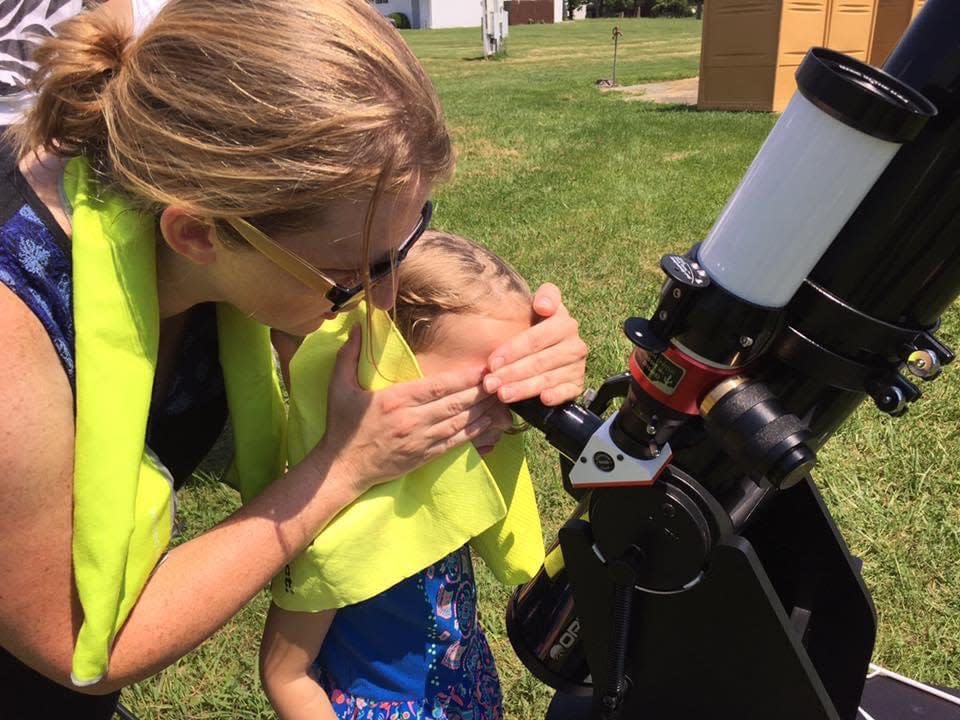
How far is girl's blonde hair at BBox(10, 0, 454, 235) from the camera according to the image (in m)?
0.89

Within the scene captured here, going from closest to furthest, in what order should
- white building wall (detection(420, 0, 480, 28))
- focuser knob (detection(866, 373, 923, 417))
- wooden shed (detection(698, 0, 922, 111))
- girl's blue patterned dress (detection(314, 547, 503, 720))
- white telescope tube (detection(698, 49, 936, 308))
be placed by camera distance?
white telescope tube (detection(698, 49, 936, 308)) → focuser knob (detection(866, 373, 923, 417)) → girl's blue patterned dress (detection(314, 547, 503, 720)) → wooden shed (detection(698, 0, 922, 111)) → white building wall (detection(420, 0, 480, 28))

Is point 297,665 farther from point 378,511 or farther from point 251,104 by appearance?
point 251,104

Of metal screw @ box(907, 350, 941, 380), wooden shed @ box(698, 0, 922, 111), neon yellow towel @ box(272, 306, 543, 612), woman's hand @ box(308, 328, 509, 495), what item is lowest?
wooden shed @ box(698, 0, 922, 111)

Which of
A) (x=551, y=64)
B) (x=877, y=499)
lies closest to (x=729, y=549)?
(x=877, y=499)

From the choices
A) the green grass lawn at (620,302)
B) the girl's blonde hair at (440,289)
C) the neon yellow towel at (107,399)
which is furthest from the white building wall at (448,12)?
the neon yellow towel at (107,399)

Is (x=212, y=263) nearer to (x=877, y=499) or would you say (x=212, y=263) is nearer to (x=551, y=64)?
(x=877, y=499)

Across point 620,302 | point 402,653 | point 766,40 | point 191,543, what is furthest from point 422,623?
point 766,40

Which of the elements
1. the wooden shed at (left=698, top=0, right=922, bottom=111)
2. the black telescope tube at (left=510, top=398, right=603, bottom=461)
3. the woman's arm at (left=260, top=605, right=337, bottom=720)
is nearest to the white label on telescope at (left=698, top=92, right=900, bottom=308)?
the black telescope tube at (left=510, top=398, right=603, bottom=461)

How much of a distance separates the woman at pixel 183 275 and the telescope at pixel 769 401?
0.63 ft

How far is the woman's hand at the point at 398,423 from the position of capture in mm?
1129

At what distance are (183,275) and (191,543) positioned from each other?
35 cm

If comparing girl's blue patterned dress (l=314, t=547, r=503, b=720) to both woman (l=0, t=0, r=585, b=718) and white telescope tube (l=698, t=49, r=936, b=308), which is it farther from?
white telescope tube (l=698, t=49, r=936, b=308)

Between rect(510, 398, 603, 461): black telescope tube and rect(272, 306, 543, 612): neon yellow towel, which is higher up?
rect(510, 398, 603, 461): black telescope tube

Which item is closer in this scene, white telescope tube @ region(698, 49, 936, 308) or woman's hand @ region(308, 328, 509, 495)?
white telescope tube @ region(698, 49, 936, 308)
